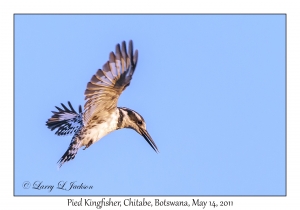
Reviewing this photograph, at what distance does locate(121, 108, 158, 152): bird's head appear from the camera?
28.7ft

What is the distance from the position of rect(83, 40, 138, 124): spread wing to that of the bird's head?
354 mm

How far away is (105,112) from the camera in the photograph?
8422mm

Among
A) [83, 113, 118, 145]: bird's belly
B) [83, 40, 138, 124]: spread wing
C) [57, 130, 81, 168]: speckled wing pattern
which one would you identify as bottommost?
[57, 130, 81, 168]: speckled wing pattern

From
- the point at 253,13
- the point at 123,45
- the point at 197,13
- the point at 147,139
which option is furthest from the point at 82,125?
the point at 253,13

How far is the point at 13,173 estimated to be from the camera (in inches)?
332

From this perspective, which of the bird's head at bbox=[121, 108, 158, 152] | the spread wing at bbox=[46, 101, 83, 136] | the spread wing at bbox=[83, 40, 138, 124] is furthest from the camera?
the spread wing at bbox=[46, 101, 83, 136]

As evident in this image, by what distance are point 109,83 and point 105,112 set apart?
501 millimetres

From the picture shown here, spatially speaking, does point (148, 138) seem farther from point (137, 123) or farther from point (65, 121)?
point (65, 121)

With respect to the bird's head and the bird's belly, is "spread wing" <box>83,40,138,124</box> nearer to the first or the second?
the bird's belly

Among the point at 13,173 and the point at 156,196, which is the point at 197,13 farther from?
the point at 13,173

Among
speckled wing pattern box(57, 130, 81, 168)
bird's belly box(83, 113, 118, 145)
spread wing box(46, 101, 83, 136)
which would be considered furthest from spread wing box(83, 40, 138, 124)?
spread wing box(46, 101, 83, 136)

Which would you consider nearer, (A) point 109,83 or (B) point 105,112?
(A) point 109,83

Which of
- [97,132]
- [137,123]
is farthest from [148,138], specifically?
[97,132]
